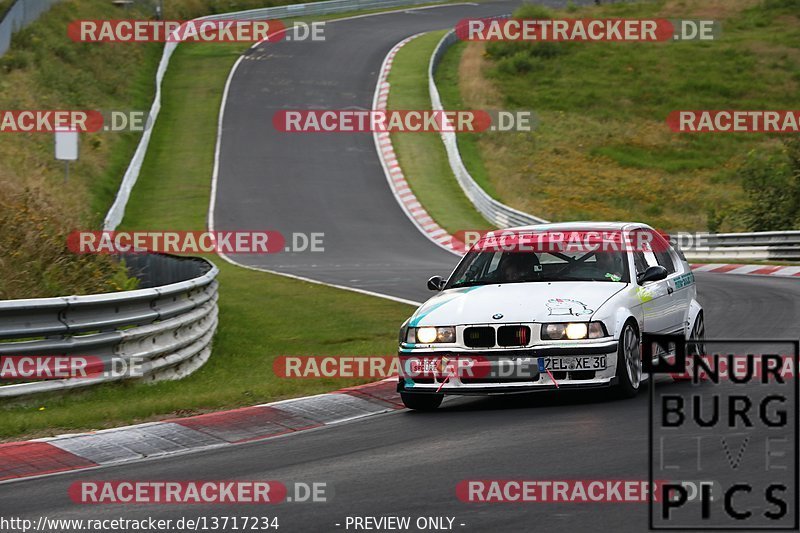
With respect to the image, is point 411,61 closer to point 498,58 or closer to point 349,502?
point 498,58

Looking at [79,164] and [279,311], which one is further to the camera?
[79,164]

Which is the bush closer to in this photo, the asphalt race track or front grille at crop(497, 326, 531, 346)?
the asphalt race track

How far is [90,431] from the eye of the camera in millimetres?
9523

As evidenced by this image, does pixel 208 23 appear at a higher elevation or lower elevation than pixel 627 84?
higher

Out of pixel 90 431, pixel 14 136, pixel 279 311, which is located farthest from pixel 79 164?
pixel 90 431

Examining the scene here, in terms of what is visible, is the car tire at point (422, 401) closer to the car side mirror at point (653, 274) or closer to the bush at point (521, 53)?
the car side mirror at point (653, 274)

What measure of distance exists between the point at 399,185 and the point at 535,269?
28.7 m

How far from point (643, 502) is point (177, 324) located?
22.6 feet

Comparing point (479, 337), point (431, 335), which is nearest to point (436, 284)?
point (431, 335)

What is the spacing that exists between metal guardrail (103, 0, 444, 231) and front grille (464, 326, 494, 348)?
23.3 m

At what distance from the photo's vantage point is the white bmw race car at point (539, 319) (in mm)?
9750

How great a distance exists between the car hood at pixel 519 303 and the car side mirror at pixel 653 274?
0.63ft

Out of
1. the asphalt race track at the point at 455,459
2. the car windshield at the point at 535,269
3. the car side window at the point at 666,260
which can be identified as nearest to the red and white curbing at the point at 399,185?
the asphalt race track at the point at 455,459

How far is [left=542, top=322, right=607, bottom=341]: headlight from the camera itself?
9.77 meters
